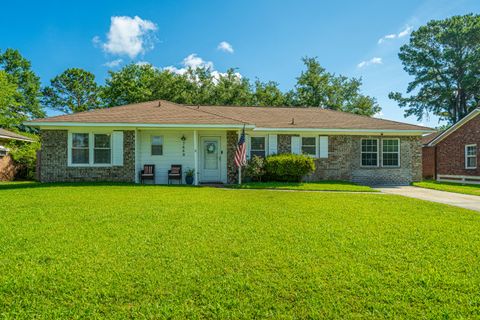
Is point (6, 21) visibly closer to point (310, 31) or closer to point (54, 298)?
point (310, 31)

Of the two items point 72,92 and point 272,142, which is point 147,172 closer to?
point 272,142

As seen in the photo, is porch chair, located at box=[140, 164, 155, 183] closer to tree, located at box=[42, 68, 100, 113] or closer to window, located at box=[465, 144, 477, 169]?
window, located at box=[465, 144, 477, 169]

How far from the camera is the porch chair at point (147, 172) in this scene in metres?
12.5

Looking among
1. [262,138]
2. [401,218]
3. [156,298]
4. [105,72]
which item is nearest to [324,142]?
[262,138]

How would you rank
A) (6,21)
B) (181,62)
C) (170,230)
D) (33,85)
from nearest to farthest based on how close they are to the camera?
(170,230) < (6,21) < (181,62) < (33,85)

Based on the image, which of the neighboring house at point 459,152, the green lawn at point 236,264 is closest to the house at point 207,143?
the neighboring house at point 459,152

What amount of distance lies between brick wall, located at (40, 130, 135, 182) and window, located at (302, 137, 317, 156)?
27.5 ft

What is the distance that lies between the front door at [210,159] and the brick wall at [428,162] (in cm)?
1630

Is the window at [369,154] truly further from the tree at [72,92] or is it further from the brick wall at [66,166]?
the tree at [72,92]

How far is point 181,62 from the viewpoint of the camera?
30.5 metres

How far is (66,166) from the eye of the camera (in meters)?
12.1

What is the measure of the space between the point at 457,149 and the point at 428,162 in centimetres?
319

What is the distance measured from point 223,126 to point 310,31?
7110 mm

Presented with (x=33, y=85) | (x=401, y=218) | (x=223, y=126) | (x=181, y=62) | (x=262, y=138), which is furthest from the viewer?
(x=33, y=85)
